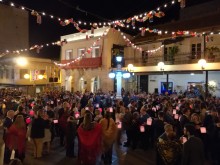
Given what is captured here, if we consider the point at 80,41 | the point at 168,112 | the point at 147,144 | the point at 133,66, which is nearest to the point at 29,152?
the point at 147,144

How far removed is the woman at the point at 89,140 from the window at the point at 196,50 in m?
15.7

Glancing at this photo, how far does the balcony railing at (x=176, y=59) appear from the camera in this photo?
1889 cm

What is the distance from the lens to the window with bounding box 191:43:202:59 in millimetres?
20884

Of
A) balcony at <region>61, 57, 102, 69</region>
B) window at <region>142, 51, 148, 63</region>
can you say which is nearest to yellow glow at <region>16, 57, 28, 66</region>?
balcony at <region>61, 57, 102, 69</region>

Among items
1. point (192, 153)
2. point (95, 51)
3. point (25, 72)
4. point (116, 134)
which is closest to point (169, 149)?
point (192, 153)

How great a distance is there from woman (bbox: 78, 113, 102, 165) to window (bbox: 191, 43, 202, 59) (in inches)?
618

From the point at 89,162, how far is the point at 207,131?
380 centimetres

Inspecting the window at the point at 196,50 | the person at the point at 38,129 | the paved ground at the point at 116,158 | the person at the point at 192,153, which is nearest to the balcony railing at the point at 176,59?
the window at the point at 196,50

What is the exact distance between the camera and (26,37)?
39125mm

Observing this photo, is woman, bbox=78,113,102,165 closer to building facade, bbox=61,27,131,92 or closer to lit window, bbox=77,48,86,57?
building facade, bbox=61,27,131,92

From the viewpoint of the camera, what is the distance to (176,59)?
877 inches

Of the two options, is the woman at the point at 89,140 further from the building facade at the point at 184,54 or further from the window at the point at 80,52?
the window at the point at 80,52

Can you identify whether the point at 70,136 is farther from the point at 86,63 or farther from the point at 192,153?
the point at 86,63

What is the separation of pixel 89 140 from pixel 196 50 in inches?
668
